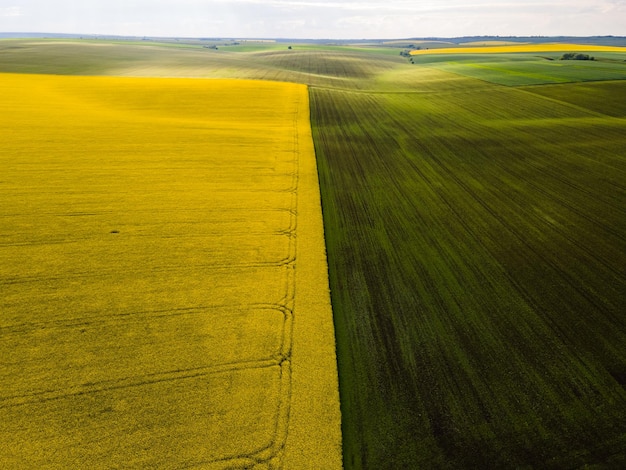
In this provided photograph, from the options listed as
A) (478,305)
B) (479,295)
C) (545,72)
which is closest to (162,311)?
(478,305)

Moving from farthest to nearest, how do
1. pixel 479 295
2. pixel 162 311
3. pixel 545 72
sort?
pixel 545 72
pixel 479 295
pixel 162 311

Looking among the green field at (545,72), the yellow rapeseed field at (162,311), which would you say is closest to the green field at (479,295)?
the yellow rapeseed field at (162,311)

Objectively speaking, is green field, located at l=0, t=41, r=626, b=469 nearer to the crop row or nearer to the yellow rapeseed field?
the crop row

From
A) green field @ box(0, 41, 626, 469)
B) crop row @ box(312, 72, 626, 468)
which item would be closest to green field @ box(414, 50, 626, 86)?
green field @ box(0, 41, 626, 469)

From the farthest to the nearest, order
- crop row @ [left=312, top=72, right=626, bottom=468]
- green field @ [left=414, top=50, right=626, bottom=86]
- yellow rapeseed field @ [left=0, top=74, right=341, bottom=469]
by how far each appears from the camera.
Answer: green field @ [left=414, top=50, right=626, bottom=86], crop row @ [left=312, top=72, right=626, bottom=468], yellow rapeseed field @ [left=0, top=74, right=341, bottom=469]

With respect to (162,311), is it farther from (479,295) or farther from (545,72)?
(545,72)

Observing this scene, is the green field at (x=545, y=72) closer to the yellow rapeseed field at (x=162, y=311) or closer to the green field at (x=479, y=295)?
the green field at (x=479, y=295)
